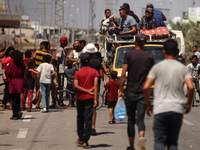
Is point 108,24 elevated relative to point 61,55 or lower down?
elevated

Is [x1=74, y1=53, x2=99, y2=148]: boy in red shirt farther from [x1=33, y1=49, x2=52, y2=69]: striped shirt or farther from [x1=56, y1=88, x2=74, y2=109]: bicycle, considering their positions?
[x1=56, y1=88, x2=74, y2=109]: bicycle

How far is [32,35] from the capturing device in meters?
141

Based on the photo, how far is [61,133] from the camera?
10641 mm

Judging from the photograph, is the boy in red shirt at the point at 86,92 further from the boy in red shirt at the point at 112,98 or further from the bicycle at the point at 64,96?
the bicycle at the point at 64,96

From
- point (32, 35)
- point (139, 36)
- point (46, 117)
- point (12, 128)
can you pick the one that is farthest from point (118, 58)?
point (32, 35)

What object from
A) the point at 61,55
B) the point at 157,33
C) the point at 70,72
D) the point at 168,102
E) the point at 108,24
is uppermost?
the point at 108,24

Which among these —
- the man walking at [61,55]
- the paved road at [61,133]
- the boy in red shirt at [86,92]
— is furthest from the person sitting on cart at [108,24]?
the boy in red shirt at [86,92]

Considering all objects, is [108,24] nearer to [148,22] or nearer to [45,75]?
[148,22]

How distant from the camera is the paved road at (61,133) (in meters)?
9.24

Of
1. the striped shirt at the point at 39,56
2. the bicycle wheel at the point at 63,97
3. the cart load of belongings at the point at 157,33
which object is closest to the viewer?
the striped shirt at the point at 39,56

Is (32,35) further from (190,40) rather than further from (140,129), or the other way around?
(140,129)

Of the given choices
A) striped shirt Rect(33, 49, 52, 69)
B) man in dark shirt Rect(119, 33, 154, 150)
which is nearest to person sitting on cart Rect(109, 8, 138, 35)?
striped shirt Rect(33, 49, 52, 69)

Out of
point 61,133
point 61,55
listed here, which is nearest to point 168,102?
point 61,133

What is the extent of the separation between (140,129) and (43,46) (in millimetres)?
7516
